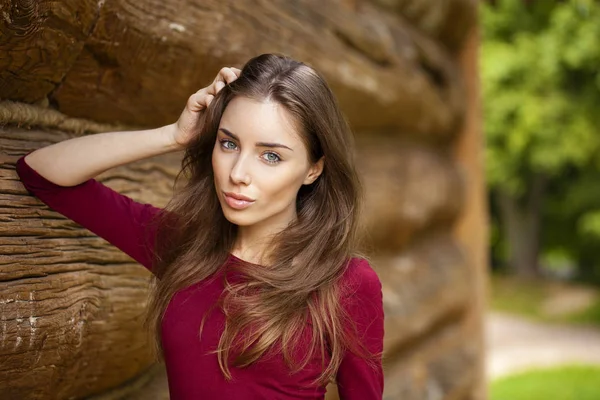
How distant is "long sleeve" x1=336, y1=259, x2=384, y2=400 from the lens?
1.77 meters

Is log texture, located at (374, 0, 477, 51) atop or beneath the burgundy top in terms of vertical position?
atop

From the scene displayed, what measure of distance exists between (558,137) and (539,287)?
4.08 m

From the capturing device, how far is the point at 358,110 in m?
3.08

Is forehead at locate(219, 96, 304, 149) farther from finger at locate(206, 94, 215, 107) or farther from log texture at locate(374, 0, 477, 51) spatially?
log texture at locate(374, 0, 477, 51)

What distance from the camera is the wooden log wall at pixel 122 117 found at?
1.59 meters

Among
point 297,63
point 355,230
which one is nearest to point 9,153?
point 297,63

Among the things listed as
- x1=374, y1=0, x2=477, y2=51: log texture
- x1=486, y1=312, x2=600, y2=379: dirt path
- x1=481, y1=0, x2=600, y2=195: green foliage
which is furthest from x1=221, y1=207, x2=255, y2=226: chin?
x1=481, y1=0, x2=600, y2=195: green foliage

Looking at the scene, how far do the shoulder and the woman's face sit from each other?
0.25m

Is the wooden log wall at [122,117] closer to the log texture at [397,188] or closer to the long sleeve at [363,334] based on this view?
the log texture at [397,188]

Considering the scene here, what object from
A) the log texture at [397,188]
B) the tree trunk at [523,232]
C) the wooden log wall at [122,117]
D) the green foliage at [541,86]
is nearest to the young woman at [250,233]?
the wooden log wall at [122,117]

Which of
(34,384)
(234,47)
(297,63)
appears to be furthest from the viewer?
(234,47)

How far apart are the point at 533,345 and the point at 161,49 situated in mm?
10280

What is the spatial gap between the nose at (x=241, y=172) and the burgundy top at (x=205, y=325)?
0.24 meters

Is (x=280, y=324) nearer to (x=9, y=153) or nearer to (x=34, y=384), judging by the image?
(x=34, y=384)
